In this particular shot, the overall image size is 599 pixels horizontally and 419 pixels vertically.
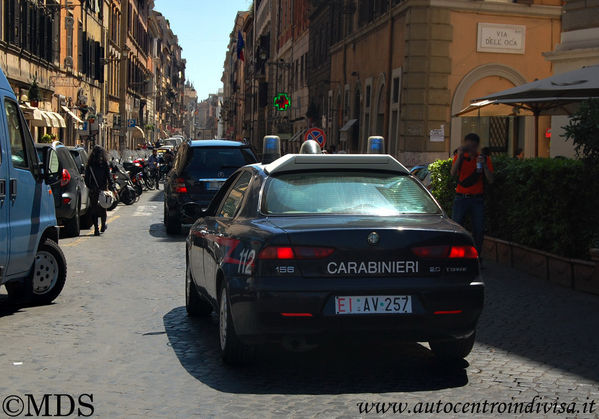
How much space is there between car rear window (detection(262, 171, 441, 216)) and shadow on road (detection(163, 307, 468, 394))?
100 centimetres

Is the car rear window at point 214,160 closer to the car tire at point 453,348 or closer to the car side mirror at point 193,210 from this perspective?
the car side mirror at point 193,210

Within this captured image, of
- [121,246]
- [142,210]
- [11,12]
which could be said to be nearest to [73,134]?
[11,12]

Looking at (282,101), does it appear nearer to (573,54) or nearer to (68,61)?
(573,54)

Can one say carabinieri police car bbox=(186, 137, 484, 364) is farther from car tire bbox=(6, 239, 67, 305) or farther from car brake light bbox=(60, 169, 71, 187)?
car brake light bbox=(60, 169, 71, 187)

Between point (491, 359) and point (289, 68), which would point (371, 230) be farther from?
point (289, 68)

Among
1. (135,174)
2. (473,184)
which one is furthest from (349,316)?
(135,174)

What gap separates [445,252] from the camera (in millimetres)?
6195

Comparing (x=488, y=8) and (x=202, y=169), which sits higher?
(x=488, y=8)

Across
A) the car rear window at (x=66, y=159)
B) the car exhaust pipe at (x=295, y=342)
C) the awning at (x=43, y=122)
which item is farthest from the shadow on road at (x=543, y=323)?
the awning at (x=43, y=122)

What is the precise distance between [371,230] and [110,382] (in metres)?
1.91

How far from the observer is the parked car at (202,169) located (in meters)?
17.2

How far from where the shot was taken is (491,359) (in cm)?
702

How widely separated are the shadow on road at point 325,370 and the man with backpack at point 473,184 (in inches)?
223

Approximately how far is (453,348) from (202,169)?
11271 mm
